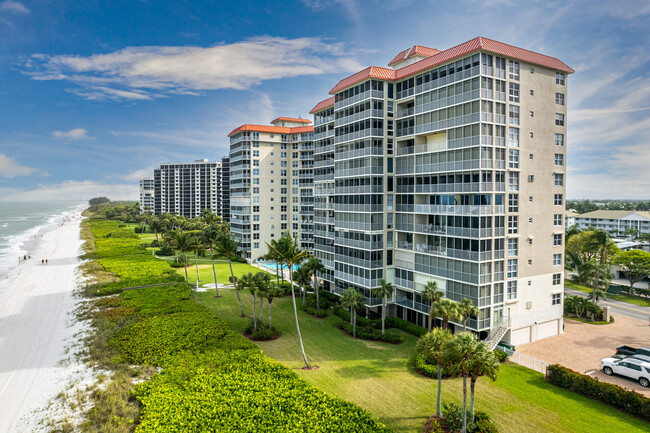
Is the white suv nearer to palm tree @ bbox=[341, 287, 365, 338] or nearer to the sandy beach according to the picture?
palm tree @ bbox=[341, 287, 365, 338]

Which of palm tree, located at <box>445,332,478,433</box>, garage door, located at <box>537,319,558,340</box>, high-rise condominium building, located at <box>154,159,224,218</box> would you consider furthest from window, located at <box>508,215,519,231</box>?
high-rise condominium building, located at <box>154,159,224,218</box>

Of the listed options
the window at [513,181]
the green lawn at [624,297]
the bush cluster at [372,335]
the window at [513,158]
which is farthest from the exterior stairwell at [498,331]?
the green lawn at [624,297]

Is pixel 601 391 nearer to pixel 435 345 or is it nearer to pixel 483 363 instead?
pixel 483 363

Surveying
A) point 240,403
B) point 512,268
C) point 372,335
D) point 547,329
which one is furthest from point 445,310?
point 240,403

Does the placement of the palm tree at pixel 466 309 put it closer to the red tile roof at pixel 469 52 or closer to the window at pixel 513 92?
the window at pixel 513 92

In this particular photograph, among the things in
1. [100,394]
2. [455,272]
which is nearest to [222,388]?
[100,394]
